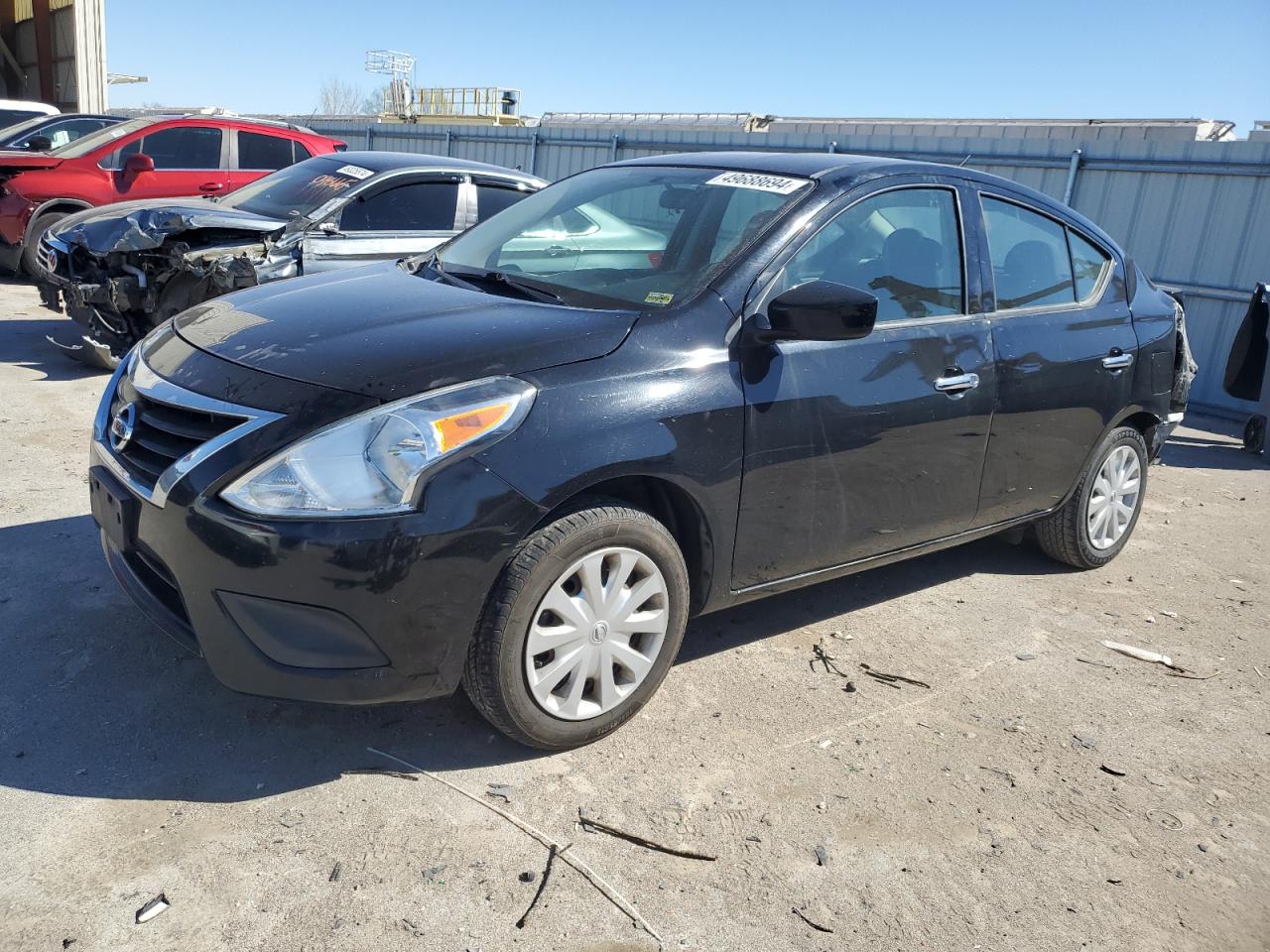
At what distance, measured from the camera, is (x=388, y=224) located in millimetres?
7402

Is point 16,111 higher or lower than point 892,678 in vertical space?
higher

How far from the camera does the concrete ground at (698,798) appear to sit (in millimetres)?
2523

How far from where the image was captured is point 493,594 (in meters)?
2.88

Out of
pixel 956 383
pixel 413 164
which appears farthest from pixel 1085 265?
pixel 413 164

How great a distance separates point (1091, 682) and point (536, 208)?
2.90 metres

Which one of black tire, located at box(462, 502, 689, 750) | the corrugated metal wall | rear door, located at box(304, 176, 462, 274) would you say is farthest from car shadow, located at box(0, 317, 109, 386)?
the corrugated metal wall

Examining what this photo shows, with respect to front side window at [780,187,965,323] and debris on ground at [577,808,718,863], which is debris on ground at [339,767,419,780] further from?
front side window at [780,187,965,323]

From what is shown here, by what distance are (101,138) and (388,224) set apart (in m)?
5.18

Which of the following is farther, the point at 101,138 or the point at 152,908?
the point at 101,138

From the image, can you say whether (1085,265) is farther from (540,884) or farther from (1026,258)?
(540,884)

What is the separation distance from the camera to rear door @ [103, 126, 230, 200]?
10477 mm

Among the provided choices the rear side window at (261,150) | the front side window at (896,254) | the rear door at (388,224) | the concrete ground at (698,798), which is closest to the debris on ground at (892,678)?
the concrete ground at (698,798)

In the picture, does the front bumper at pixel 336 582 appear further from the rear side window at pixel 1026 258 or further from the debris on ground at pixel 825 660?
the rear side window at pixel 1026 258

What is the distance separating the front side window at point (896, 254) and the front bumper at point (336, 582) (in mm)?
1432
